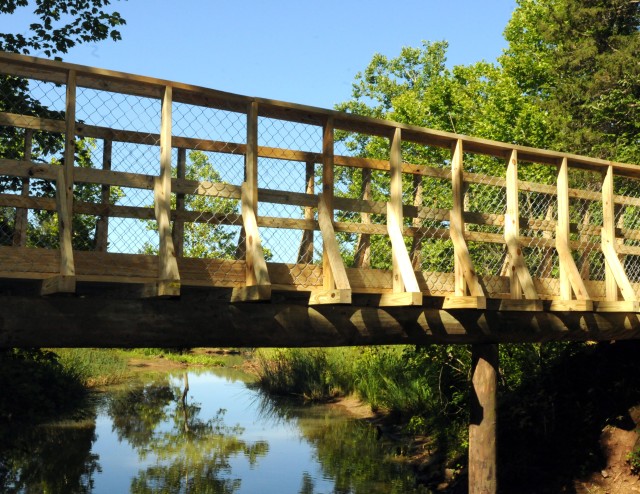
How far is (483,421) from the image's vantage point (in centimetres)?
1134

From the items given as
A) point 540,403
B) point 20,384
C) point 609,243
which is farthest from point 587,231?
point 20,384

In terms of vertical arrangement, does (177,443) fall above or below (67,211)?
below

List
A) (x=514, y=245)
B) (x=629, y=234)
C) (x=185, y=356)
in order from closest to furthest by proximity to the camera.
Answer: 1. (x=514, y=245)
2. (x=629, y=234)
3. (x=185, y=356)

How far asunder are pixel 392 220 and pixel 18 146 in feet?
28.0

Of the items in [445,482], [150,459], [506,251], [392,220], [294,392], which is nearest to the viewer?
[392,220]

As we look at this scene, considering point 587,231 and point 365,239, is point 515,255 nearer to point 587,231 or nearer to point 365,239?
point 587,231

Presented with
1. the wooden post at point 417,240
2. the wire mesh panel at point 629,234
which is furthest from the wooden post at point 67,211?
the wire mesh panel at point 629,234

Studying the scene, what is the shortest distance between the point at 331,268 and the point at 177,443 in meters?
12.0

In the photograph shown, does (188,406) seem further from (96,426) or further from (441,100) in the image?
(441,100)

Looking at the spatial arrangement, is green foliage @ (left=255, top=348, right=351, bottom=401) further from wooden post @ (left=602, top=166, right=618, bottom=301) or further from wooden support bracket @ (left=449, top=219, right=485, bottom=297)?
wooden support bracket @ (left=449, top=219, right=485, bottom=297)

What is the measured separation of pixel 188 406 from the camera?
25656 millimetres

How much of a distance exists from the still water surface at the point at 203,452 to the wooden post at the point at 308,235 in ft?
22.0

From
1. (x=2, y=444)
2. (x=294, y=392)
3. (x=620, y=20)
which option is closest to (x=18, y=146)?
(x=2, y=444)

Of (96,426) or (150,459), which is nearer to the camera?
(150,459)
